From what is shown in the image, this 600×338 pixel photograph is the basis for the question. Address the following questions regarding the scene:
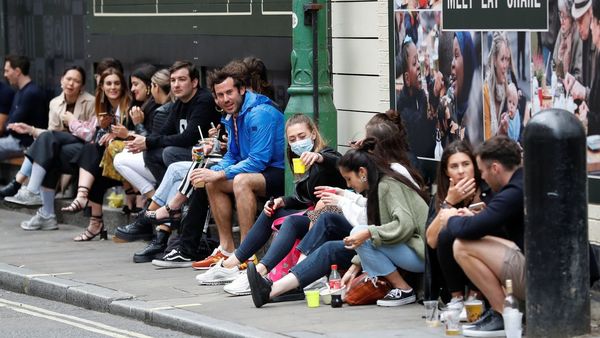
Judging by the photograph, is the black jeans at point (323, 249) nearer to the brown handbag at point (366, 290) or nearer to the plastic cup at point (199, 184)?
the brown handbag at point (366, 290)

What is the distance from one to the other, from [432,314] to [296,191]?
2508 mm

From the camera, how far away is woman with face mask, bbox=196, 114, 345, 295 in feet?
35.2

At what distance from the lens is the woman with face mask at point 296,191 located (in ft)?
35.2

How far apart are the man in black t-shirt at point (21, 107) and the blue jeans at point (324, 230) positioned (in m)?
6.77

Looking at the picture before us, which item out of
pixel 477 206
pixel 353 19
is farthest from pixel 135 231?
pixel 477 206

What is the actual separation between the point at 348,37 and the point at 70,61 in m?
5.04

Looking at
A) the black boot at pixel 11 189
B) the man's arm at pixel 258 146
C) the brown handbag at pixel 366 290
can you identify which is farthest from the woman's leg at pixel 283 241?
the black boot at pixel 11 189

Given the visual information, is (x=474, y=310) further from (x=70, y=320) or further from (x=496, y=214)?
(x=70, y=320)

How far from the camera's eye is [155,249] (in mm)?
12430

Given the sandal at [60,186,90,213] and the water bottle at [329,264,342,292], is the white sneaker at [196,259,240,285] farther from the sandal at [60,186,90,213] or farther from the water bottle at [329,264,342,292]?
the sandal at [60,186,90,213]

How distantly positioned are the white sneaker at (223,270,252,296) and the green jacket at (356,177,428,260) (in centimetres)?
136

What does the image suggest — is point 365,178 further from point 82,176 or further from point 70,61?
point 70,61

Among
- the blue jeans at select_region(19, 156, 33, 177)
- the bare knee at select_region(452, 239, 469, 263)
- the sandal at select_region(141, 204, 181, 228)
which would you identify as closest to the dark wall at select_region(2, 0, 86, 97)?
the blue jeans at select_region(19, 156, 33, 177)

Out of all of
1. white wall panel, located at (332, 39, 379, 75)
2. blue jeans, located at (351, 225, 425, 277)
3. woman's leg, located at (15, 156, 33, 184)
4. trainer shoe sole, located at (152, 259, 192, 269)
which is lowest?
trainer shoe sole, located at (152, 259, 192, 269)
